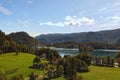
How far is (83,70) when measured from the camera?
103 metres

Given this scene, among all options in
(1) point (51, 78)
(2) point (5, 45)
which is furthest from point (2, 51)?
(1) point (51, 78)

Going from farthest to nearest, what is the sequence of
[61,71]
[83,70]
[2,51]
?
[2,51] → [83,70] → [61,71]

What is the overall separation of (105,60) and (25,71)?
6111cm

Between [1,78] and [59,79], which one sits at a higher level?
[1,78]

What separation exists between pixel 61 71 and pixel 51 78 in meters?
7.10

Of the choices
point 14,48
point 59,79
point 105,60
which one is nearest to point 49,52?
point 14,48

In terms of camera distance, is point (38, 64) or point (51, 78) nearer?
point (51, 78)

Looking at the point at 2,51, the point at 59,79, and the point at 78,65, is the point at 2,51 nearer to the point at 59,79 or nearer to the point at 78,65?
the point at 78,65

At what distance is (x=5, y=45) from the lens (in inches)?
6319

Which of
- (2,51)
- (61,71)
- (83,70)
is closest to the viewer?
(61,71)

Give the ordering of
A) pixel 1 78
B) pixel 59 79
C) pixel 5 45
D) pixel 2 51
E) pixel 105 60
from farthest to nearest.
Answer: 1. pixel 5 45
2. pixel 2 51
3. pixel 105 60
4. pixel 59 79
5. pixel 1 78

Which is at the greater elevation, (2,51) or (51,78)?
(2,51)

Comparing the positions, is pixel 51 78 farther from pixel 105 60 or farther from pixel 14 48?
pixel 14 48

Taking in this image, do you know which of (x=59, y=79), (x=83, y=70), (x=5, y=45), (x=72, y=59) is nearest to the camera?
(x=59, y=79)
